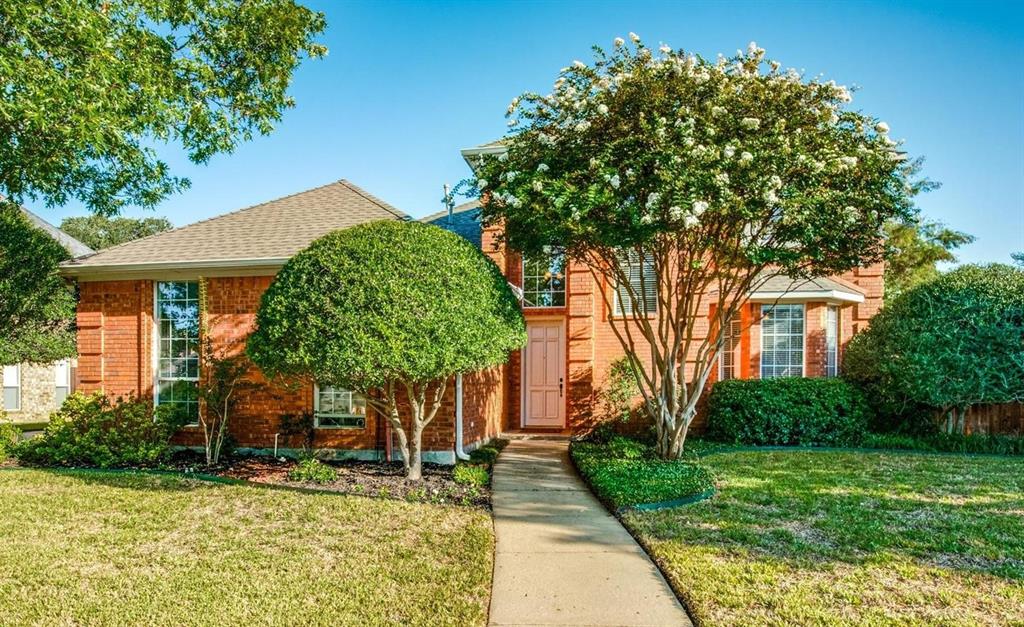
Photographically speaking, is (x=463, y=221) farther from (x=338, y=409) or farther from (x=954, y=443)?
(x=954, y=443)

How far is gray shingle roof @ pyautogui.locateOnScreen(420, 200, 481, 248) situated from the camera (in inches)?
519

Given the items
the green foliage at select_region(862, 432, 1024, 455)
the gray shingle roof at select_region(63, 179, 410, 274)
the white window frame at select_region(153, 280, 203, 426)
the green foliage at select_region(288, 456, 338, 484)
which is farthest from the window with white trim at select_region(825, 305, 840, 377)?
the white window frame at select_region(153, 280, 203, 426)

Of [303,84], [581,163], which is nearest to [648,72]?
[581,163]

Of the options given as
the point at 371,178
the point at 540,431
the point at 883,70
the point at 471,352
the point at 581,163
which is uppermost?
the point at 883,70

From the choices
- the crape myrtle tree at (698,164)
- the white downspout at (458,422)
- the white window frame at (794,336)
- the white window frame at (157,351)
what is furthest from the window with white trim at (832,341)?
the white window frame at (157,351)

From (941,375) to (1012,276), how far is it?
2.34 m

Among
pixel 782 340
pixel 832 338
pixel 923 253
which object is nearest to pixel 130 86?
pixel 782 340

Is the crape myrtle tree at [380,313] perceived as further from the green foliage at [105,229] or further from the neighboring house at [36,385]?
the green foliage at [105,229]

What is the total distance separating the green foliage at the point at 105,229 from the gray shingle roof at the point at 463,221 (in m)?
30.2

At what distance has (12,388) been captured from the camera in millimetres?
20422

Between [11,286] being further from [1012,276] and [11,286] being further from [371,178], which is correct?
[1012,276]

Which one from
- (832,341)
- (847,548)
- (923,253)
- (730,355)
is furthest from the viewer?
(923,253)

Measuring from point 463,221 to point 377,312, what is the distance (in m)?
7.53

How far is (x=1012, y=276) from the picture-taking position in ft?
38.6
